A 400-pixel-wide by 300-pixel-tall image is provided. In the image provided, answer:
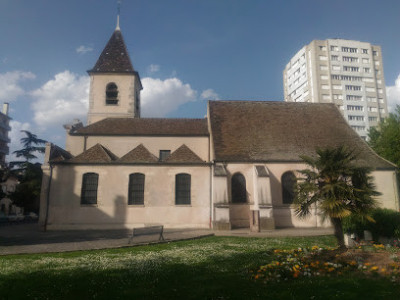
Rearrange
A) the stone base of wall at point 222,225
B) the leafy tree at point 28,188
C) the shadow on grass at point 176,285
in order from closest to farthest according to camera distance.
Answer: the shadow on grass at point 176,285 < the stone base of wall at point 222,225 < the leafy tree at point 28,188

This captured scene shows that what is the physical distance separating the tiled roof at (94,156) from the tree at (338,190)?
16.2 metres

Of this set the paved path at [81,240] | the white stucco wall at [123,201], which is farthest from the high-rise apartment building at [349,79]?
the paved path at [81,240]

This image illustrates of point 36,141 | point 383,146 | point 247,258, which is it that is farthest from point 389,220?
point 36,141

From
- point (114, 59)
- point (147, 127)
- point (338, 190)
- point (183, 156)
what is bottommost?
point (338, 190)

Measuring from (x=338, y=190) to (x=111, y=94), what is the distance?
2661 cm

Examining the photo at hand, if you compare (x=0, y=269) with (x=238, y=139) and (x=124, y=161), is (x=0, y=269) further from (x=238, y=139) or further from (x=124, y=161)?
(x=238, y=139)

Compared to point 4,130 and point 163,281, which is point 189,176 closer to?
point 163,281

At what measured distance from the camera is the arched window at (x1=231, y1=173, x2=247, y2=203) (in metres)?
22.4

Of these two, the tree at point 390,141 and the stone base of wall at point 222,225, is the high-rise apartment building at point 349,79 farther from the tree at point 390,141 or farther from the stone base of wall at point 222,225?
the stone base of wall at point 222,225

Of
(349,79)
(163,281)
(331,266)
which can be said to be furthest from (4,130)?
(349,79)

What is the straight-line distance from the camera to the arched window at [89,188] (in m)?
22.1

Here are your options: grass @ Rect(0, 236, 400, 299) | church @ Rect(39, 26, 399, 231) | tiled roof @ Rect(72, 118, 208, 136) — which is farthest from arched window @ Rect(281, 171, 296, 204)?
grass @ Rect(0, 236, 400, 299)

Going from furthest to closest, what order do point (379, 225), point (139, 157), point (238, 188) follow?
point (139, 157) → point (238, 188) → point (379, 225)

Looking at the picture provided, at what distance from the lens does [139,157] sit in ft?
76.5
